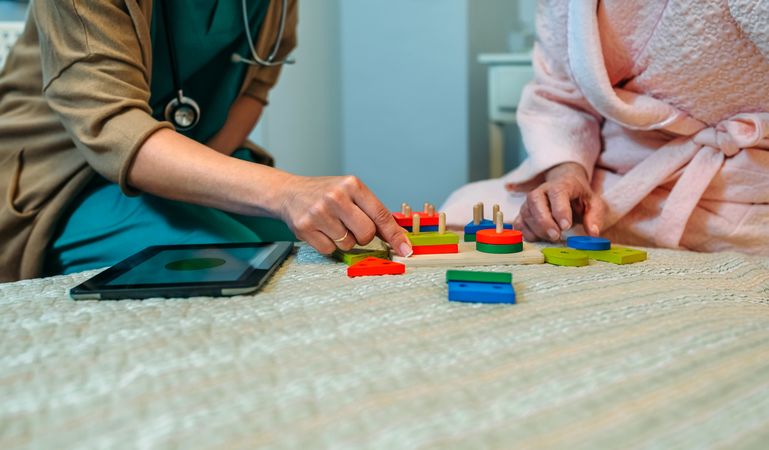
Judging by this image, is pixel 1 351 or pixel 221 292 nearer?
pixel 1 351

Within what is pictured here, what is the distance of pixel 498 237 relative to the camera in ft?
2.16

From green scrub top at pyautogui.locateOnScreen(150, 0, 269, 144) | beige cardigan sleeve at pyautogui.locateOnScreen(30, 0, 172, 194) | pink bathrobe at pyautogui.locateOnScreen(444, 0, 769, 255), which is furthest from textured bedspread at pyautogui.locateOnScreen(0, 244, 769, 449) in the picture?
green scrub top at pyautogui.locateOnScreen(150, 0, 269, 144)

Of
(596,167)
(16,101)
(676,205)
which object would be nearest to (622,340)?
(676,205)

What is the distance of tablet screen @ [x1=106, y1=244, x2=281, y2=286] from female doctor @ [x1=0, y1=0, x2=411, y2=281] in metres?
0.05

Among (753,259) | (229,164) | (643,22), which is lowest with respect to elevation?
(753,259)

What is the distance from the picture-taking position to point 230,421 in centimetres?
32

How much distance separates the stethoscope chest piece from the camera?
35.1 inches

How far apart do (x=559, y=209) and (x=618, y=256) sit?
0.39ft

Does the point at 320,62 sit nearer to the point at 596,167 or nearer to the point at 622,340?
the point at 596,167

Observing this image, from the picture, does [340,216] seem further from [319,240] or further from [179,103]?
[179,103]

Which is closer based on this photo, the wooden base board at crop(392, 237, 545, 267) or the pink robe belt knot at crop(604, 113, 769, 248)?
the wooden base board at crop(392, 237, 545, 267)

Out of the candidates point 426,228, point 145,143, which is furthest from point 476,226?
point 145,143

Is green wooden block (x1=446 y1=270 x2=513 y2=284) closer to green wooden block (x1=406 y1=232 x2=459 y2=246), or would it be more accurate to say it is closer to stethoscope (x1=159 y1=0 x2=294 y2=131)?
green wooden block (x1=406 y1=232 x2=459 y2=246)

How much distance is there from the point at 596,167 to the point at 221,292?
0.62m
